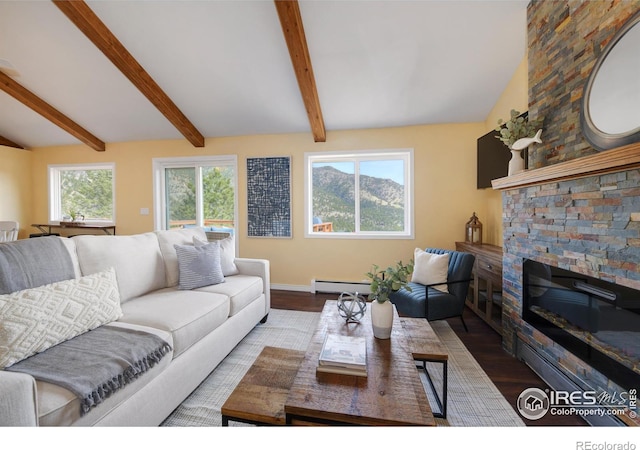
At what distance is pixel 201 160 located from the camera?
13.9 ft

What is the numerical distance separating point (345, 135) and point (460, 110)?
59.4 inches

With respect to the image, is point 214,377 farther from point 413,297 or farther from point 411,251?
point 411,251

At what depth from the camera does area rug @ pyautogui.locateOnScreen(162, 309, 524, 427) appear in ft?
4.89

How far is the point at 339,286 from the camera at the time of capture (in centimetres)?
375

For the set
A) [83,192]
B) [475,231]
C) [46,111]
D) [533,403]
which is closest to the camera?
[533,403]

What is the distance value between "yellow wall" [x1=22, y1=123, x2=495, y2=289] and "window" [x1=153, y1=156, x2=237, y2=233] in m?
0.14

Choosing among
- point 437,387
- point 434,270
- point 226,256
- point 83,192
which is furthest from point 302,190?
point 83,192

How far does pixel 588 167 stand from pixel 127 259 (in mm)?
3073

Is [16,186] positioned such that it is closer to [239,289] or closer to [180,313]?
[239,289]

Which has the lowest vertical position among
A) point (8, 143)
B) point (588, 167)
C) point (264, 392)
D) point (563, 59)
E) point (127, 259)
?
point (264, 392)

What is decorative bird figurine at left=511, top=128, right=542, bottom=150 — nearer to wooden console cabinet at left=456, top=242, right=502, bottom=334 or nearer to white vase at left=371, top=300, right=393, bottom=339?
wooden console cabinet at left=456, top=242, right=502, bottom=334

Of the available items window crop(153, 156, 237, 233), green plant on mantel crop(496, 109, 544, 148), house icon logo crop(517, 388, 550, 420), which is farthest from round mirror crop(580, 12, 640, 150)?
window crop(153, 156, 237, 233)

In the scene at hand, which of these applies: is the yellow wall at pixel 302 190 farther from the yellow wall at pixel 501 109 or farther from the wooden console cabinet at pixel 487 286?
the wooden console cabinet at pixel 487 286

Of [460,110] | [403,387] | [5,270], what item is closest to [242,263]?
[5,270]
